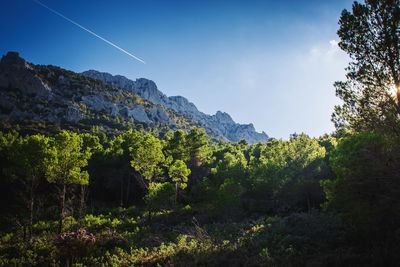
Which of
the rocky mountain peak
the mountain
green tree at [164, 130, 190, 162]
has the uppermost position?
the rocky mountain peak

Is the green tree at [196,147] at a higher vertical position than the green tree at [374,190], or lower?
higher

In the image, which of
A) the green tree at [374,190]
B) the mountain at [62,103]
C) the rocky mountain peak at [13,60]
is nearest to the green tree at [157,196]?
the green tree at [374,190]

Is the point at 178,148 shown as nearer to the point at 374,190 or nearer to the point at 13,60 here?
the point at 374,190

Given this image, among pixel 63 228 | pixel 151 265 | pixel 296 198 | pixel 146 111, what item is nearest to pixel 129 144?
pixel 63 228

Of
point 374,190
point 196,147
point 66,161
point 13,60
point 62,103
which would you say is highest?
point 13,60

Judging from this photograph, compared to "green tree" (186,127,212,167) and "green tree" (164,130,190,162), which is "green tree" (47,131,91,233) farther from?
"green tree" (186,127,212,167)

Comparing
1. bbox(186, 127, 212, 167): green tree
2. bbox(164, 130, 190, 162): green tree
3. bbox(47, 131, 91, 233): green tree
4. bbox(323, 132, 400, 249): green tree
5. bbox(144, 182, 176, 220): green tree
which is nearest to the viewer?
bbox(323, 132, 400, 249): green tree

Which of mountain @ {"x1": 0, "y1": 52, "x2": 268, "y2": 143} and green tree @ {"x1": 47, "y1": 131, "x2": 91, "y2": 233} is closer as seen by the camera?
green tree @ {"x1": 47, "y1": 131, "x2": 91, "y2": 233}

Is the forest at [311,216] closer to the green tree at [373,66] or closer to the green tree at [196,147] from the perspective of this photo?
the green tree at [373,66]

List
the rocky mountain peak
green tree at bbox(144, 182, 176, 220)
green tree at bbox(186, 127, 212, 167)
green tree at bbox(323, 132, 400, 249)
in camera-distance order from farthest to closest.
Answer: the rocky mountain peak
green tree at bbox(186, 127, 212, 167)
green tree at bbox(144, 182, 176, 220)
green tree at bbox(323, 132, 400, 249)

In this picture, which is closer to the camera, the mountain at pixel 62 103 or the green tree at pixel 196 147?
the green tree at pixel 196 147

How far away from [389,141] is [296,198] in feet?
79.8

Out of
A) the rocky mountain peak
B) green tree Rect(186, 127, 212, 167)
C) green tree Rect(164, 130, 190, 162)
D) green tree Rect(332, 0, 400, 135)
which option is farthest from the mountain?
green tree Rect(332, 0, 400, 135)

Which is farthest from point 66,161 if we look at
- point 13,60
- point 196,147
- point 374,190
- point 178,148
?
point 13,60
